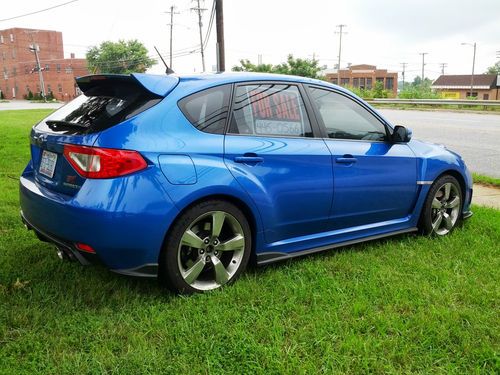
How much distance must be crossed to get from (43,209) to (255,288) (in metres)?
1.53

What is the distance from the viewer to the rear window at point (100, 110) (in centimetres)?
317

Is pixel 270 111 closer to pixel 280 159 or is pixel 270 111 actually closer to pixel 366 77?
pixel 280 159

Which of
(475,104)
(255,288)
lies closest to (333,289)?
(255,288)

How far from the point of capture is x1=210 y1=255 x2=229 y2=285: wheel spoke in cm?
340

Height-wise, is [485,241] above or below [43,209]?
below

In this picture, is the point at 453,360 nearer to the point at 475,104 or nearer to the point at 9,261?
the point at 9,261

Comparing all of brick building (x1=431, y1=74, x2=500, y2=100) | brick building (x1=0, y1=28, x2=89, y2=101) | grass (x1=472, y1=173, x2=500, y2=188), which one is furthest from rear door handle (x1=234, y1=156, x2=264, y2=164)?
brick building (x1=0, y1=28, x2=89, y2=101)

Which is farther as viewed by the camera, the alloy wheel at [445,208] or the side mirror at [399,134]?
the alloy wheel at [445,208]

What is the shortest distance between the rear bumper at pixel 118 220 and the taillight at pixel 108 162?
0.05 m

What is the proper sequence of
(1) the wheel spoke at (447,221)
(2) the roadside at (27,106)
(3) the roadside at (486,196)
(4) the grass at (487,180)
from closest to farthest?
(1) the wheel spoke at (447,221) → (3) the roadside at (486,196) → (4) the grass at (487,180) → (2) the roadside at (27,106)

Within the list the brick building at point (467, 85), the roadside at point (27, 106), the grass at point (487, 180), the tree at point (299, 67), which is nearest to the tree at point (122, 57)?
the roadside at point (27, 106)

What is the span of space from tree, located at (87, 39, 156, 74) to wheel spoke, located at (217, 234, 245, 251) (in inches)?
3192

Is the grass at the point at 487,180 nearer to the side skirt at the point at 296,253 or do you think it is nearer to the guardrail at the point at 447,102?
the side skirt at the point at 296,253

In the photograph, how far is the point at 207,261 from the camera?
3395 mm
